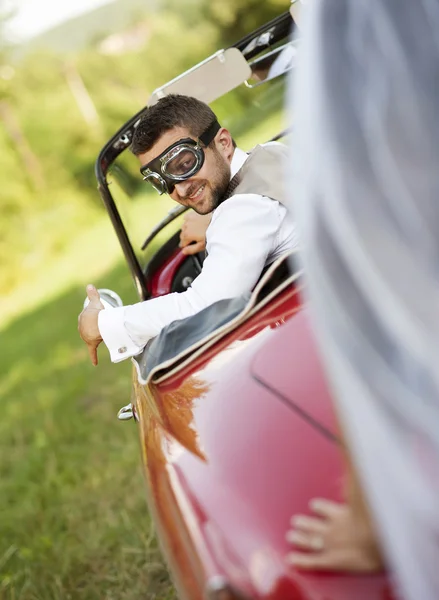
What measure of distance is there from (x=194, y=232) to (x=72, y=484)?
6.24ft

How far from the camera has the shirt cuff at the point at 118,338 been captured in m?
2.47

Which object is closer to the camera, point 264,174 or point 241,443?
point 241,443

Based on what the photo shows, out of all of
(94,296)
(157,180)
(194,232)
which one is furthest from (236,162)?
(94,296)

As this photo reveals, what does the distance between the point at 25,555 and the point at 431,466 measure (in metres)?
2.98

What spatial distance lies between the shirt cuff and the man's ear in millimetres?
686

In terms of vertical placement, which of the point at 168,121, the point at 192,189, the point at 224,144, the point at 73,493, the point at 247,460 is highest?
the point at 168,121

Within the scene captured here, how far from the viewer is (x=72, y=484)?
170 inches

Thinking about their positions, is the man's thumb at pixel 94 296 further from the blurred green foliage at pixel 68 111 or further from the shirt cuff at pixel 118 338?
the blurred green foliage at pixel 68 111

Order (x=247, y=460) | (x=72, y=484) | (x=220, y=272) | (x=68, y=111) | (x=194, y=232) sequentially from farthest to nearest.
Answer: (x=68, y=111) → (x=72, y=484) → (x=194, y=232) → (x=220, y=272) → (x=247, y=460)

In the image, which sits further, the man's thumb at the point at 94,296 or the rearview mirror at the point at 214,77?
the rearview mirror at the point at 214,77

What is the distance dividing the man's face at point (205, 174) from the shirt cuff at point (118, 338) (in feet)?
1.62

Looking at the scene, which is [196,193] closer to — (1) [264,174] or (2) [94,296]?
(1) [264,174]

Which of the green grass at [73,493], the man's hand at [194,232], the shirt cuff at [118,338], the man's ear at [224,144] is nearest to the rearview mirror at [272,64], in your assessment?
the man's hand at [194,232]

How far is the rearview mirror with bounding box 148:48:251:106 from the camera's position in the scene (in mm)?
3246
